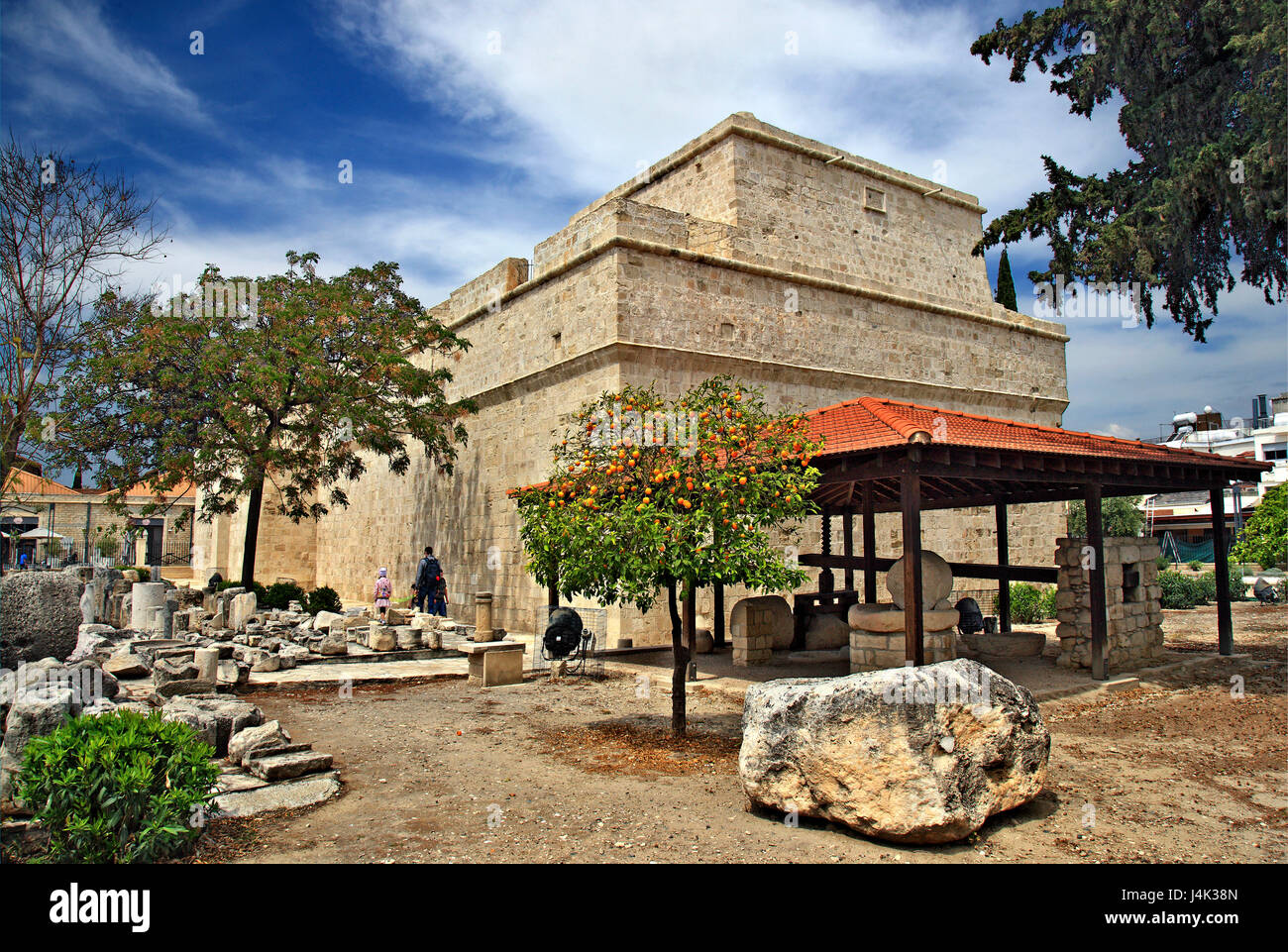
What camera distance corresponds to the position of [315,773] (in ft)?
19.0

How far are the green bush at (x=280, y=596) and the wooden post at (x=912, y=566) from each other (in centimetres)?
1390

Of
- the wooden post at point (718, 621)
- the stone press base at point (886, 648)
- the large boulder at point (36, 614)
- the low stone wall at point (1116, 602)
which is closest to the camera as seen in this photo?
the large boulder at point (36, 614)

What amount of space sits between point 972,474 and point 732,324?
6878 mm

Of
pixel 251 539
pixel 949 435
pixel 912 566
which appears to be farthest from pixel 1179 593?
pixel 251 539

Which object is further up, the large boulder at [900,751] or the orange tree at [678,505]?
the orange tree at [678,505]

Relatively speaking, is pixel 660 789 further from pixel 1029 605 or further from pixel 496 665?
pixel 1029 605

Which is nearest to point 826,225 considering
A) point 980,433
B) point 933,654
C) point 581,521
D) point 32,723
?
point 980,433

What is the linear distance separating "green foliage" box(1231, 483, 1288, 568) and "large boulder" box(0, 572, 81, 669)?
2241 cm

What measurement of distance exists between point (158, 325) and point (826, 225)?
45.2 feet

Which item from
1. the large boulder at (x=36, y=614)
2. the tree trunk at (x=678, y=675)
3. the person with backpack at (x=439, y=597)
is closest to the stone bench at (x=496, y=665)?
the tree trunk at (x=678, y=675)

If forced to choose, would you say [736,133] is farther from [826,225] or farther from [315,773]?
[315,773]

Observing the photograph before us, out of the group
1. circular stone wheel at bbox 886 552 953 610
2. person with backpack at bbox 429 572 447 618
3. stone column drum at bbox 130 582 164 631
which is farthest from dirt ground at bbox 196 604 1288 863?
person with backpack at bbox 429 572 447 618

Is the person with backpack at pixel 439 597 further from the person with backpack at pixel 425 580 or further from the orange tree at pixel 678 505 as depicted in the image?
the orange tree at pixel 678 505

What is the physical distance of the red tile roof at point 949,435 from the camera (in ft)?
26.7
